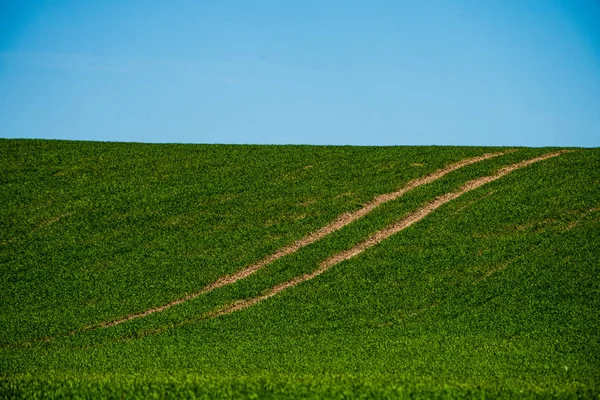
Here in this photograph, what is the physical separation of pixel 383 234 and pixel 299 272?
6.16m

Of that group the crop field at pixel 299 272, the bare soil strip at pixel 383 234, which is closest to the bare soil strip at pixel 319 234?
the crop field at pixel 299 272

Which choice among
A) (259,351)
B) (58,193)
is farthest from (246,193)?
(259,351)

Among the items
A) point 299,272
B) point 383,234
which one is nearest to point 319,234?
point 383,234

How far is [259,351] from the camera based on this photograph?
2803 centimetres

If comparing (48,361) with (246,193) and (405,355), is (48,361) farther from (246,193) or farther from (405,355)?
(246,193)

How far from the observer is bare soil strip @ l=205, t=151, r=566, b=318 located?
3516 centimetres

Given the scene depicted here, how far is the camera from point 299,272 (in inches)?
1492

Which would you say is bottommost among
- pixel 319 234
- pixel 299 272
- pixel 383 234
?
pixel 299 272

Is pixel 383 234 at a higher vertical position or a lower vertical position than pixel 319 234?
lower

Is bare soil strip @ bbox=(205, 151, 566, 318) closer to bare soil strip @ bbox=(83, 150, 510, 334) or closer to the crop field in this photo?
the crop field

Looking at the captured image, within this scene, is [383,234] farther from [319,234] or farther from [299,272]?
[299,272]

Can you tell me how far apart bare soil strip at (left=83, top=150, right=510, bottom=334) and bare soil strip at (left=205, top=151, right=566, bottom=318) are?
7.52 ft

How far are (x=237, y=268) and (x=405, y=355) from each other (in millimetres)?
14031

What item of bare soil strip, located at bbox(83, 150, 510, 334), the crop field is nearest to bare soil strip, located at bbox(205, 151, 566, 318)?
the crop field
